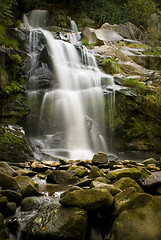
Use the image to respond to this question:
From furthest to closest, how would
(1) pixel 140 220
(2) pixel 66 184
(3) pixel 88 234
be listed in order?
(2) pixel 66 184 → (3) pixel 88 234 → (1) pixel 140 220

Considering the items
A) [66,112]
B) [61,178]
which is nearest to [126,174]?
[61,178]

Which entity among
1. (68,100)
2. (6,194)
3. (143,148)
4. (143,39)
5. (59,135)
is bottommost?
(143,148)

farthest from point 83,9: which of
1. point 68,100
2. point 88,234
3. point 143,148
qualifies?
point 88,234

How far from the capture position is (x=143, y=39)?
2052 cm

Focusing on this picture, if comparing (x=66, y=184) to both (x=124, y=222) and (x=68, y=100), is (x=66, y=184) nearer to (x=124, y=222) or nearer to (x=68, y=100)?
(x=124, y=222)

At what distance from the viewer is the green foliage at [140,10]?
2055 centimetres

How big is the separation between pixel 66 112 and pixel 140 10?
17332mm

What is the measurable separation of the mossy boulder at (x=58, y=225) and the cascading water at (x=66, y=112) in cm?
472

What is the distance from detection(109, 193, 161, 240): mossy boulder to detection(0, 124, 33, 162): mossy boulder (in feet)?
14.1

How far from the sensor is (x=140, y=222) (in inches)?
81.8

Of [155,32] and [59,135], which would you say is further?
[155,32]

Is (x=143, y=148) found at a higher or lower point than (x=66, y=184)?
lower

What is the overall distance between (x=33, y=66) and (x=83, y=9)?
48.4ft

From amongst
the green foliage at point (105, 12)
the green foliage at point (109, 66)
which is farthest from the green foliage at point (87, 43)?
the green foliage at point (105, 12)
